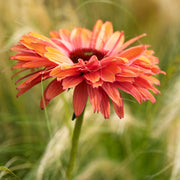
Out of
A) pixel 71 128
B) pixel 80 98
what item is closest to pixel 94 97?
pixel 80 98

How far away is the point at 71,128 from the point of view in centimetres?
56

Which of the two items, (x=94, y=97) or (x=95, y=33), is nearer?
(x=94, y=97)

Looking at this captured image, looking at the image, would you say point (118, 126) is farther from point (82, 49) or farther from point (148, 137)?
point (82, 49)

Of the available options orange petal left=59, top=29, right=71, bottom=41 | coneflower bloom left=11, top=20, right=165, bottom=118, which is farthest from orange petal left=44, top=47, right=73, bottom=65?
orange petal left=59, top=29, right=71, bottom=41

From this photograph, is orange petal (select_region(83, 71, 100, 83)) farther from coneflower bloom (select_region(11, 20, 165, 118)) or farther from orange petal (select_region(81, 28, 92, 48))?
orange petal (select_region(81, 28, 92, 48))

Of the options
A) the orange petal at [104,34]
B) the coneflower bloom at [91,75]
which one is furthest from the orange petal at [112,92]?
the orange petal at [104,34]

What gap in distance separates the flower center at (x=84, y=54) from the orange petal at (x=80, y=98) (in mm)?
87

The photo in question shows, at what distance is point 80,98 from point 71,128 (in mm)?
227

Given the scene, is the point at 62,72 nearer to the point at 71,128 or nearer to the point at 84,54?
the point at 84,54

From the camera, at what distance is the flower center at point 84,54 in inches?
17.1

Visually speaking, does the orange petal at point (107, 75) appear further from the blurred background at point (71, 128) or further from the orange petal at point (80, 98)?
the blurred background at point (71, 128)

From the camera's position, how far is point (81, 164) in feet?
2.43

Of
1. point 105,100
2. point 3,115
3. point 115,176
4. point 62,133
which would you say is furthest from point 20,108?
point 105,100

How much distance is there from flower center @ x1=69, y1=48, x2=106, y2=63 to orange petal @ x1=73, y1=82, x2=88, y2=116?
3.4 inches
